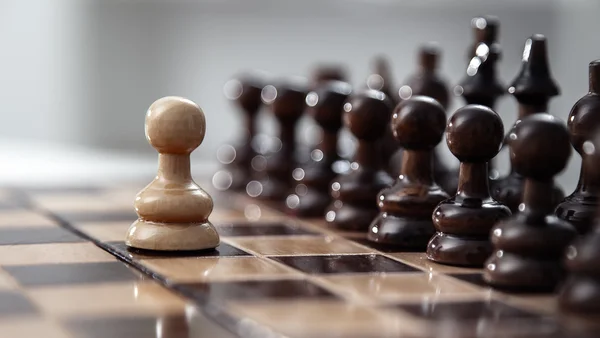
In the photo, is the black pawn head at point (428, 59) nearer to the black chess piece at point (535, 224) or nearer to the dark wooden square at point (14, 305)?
the black chess piece at point (535, 224)

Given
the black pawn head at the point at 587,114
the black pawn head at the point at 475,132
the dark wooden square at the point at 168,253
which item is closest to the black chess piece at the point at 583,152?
the black pawn head at the point at 587,114

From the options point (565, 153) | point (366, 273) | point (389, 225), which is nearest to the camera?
point (565, 153)

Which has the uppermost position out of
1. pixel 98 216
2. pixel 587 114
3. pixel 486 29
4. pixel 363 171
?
pixel 486 29

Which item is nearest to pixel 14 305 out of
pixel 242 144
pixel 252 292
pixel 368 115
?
pixel 252 292

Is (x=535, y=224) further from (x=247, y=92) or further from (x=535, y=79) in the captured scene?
(x=247, y=92)

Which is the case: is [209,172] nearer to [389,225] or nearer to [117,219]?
[117,219]

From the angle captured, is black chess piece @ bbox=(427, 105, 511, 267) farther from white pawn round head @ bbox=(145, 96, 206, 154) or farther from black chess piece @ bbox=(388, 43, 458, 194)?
black chess piece @ bbox=(388, 43, 458, 194)

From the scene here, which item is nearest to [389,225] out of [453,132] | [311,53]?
[453,132]
